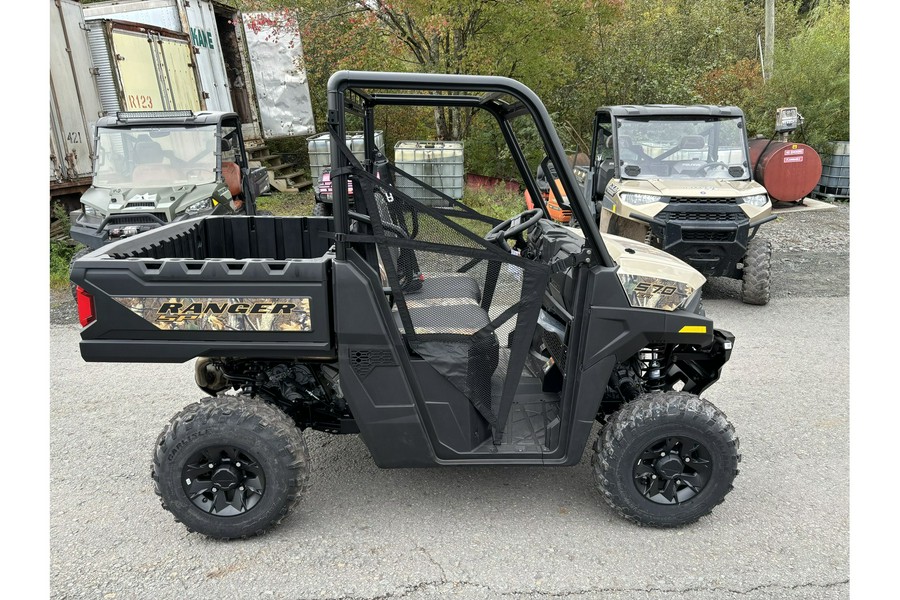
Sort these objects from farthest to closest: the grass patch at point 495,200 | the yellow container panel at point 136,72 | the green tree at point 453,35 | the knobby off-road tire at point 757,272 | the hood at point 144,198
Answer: the green tree at point 453,35, the yellow container panel at point 136,72, the grass patch at point 495,200, the hood at point 144,198, the knobby off-road tire at point 757,272

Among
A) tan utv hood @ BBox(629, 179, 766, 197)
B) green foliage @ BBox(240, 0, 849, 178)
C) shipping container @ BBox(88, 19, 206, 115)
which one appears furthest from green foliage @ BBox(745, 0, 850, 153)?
shipping container @ BBox(88, 19, 206, 115)

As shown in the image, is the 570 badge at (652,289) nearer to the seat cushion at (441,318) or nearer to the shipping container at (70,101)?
the seat cushion at (441,318)

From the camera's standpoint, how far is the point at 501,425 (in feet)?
10.7

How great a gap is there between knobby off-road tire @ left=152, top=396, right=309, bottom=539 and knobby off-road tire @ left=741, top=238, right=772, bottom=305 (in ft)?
18.9

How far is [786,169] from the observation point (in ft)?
33.6

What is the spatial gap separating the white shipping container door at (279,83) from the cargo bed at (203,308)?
1299cm

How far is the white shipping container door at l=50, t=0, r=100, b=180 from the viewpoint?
9250 mm

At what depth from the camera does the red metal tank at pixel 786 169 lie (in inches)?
399

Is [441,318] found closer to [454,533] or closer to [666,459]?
[454,533]

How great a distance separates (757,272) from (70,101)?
947 cm

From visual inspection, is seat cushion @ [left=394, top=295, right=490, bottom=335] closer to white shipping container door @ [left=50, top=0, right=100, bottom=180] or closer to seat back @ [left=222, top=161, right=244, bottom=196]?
seat back @ [left=222, top=161, right=244, bottom=196]

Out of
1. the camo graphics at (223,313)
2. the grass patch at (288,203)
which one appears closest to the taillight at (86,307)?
the camo graphics at (223,313)

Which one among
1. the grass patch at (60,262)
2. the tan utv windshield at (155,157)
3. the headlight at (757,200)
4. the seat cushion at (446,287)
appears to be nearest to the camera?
the seat cushion at (446,287)

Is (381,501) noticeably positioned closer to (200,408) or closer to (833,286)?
(200,408)
